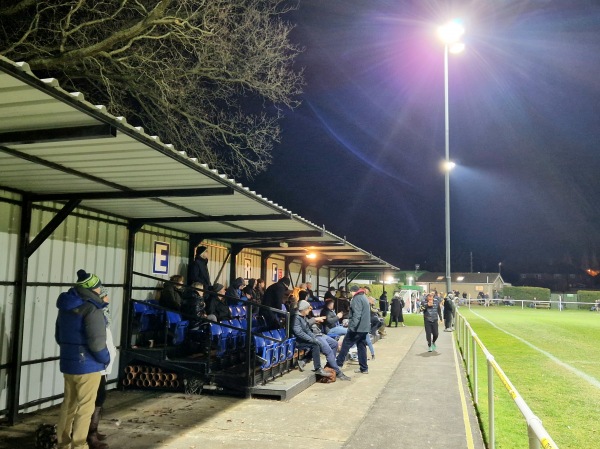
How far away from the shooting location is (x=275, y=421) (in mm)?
6562

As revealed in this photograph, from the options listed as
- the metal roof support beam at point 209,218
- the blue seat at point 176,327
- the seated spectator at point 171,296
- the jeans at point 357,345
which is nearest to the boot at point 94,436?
the blue seat at point 176,327

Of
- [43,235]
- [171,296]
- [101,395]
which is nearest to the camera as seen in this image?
[101,395]

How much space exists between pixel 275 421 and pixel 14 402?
3.20 m

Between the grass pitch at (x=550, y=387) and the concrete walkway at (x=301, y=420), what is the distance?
570mm

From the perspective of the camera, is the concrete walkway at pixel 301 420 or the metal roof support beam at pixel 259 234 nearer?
the concrete walkway at pixel 301 420

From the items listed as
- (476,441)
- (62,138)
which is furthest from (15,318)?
(476,441)

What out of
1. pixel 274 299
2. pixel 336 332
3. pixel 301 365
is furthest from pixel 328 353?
pixel 336 332

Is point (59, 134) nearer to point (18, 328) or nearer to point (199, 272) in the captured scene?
point (18, 328)

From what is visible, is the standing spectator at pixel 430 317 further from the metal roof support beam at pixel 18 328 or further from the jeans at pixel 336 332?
the metal roof support beam at pixel 18 328

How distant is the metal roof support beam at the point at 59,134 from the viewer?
419cm

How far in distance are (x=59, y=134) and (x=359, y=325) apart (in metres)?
7.28

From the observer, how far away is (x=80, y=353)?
480cm

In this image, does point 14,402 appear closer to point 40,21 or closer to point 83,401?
point 83,401

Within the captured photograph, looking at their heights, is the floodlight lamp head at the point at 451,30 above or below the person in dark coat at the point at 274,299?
above
